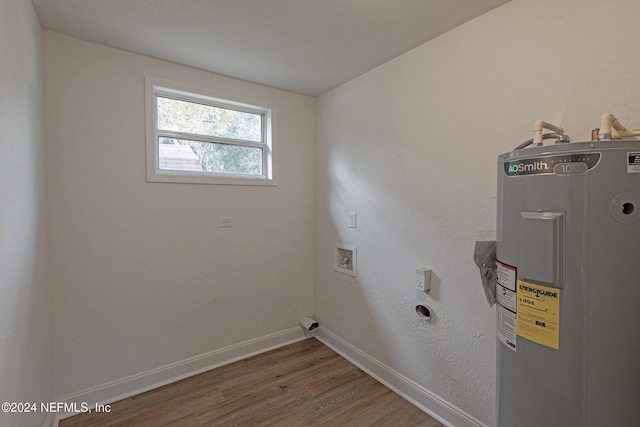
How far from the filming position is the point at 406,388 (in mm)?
2055

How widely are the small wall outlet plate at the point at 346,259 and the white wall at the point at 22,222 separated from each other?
2028mm

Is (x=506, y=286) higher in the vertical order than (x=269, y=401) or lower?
higher

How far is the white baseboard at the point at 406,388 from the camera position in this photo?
5.75 feet

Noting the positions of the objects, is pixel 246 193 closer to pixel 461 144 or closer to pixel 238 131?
pixel 238 131

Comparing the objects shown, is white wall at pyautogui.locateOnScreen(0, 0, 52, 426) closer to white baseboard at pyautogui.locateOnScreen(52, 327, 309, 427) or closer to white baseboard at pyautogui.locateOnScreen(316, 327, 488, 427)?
white baseboard at pyautogui.locateOnScreen(52, 327, 309, 427)

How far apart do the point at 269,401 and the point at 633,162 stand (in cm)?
225

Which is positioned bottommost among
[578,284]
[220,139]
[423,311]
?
[423,311]

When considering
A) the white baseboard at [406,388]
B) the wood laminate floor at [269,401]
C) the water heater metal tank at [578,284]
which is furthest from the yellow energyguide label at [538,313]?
the wood laminate floor at [269,401]

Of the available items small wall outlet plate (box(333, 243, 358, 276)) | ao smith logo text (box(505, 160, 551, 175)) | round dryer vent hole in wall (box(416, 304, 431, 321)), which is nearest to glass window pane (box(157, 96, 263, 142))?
small wall outlet plate (box(333, 243, 358, 276))

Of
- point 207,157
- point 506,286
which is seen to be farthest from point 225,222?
point 506,286

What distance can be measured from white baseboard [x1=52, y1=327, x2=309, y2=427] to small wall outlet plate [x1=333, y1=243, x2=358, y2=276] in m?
0.80

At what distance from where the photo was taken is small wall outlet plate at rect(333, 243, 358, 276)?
2.49 m

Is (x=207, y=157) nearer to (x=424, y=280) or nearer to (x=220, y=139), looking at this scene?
(x=220, y=139)

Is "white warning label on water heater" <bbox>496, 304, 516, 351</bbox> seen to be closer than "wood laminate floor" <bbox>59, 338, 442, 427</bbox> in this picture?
Yes
